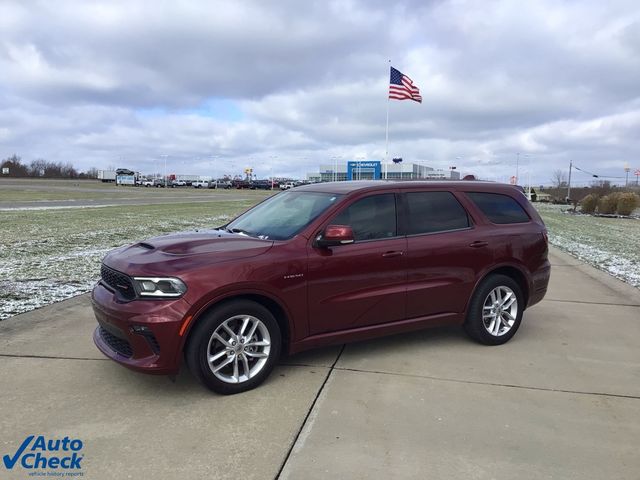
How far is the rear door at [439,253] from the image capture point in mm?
5035

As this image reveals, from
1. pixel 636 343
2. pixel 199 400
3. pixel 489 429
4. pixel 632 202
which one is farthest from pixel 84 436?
pixel 632 202

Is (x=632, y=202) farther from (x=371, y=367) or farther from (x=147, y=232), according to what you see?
(x=371, y=367)

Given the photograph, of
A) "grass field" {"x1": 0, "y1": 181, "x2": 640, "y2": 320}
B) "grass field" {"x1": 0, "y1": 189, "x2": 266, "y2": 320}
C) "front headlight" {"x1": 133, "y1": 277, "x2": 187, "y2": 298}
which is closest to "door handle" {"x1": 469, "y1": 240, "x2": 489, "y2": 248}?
"front headlight" {"x1": 133, "y1": 277, "x2": 187, "y2": 298}

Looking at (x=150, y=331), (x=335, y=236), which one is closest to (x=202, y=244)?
(x=150, y=331)

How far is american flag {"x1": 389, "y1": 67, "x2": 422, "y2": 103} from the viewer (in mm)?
27203

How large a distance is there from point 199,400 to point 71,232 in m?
10.3

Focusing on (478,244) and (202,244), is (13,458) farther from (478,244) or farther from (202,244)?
(478,244)

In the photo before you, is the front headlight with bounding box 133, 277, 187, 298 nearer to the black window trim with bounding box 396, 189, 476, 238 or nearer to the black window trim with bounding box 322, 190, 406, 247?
the black window trim with bounding box 322, 190, 406, 247

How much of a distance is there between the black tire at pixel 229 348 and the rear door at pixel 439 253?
4.78ft

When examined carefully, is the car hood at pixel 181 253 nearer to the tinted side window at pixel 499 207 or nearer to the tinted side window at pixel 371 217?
the tinted side window at pixel 371 217

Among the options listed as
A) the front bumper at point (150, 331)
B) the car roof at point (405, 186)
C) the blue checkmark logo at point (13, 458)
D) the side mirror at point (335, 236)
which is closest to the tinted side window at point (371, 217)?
the car roof at point (405, 186)

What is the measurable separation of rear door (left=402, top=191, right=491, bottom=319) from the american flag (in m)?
22.9

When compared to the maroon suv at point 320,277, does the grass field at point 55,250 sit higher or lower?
lower

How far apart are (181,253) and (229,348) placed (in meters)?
0.84
